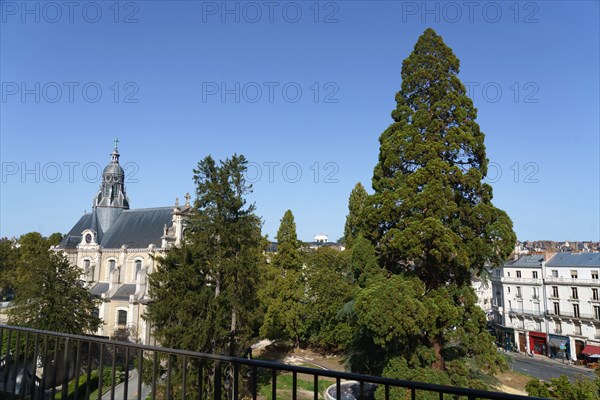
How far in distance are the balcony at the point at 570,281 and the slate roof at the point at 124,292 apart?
107ft

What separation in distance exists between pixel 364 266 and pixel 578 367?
24.1 metres

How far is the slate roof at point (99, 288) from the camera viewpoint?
105 feet

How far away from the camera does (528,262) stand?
36.4 meters

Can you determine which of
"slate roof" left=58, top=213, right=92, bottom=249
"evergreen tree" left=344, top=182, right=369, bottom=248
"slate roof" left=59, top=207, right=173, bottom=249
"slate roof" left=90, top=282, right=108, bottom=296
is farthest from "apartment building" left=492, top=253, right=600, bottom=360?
"slate roof" left=58, top=213, right=92, bottom=249

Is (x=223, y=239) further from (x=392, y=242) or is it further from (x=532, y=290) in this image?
(x=532, y=290)

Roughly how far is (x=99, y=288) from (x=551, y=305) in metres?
36.1

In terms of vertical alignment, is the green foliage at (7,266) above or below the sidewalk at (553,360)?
above

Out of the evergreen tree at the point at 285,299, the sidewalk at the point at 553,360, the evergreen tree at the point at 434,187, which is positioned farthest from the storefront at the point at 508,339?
the evergreen tree at the point at 434,187

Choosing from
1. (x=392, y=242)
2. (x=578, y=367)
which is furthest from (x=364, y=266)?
(x=578, y=367)

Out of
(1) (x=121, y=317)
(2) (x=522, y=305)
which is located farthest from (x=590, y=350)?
(1) (x=121, y=317)

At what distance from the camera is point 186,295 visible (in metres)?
15.9

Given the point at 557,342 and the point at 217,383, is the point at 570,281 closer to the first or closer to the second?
the point at 557,342

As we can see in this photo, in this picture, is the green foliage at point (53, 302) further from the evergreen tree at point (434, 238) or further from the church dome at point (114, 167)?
the church dome at point (114, 167)

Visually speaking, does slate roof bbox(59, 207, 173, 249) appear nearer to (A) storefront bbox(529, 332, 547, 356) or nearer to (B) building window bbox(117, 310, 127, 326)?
(B) building window bbox(117, 310, 127, 326)
